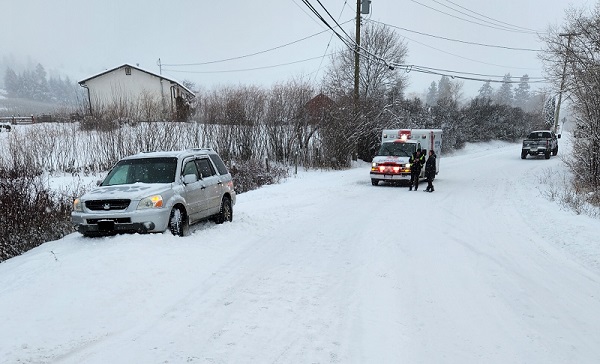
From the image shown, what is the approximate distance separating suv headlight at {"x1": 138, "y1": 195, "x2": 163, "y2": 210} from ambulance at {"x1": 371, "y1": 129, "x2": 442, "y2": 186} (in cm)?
1193

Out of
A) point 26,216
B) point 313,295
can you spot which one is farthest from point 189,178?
point 26,216

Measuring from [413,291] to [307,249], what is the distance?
2646mm

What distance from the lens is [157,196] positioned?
752 centimetres

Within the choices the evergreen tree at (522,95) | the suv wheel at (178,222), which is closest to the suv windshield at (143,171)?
the suv wheel at (178,222)

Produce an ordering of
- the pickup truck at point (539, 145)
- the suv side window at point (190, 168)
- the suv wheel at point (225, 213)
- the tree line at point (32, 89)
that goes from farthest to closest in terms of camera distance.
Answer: the tree line at point (32, 89) → the pickup truck at point (539, 145) → the suv wheel at point (225, 213) → the suv side window at point (190, 168)

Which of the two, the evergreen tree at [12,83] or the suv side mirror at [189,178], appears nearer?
the suv side mirror at [189,178]

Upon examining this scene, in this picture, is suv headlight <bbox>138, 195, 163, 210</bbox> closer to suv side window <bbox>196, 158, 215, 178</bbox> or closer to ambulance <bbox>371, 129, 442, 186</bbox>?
suv side window <bbox>196, 158, 215, 178</bbox>

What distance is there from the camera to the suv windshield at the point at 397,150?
59.8 feet

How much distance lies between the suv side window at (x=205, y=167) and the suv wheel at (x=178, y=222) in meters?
1.51

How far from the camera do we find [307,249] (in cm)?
784

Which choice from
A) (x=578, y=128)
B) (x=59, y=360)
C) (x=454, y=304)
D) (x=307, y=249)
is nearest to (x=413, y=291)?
(x=454, y=304)

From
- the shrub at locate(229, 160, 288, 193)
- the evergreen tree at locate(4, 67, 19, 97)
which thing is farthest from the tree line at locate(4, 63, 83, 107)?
the shrub at locate(229, 160, 288, 193)

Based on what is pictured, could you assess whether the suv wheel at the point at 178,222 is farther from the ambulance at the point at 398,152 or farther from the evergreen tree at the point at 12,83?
the evergreen tree at the point at 12,83

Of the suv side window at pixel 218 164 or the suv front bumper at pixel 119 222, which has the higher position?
the suv side window at pixel 218 164
